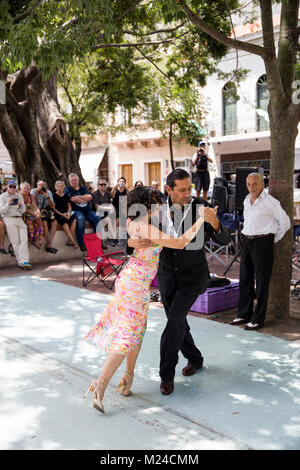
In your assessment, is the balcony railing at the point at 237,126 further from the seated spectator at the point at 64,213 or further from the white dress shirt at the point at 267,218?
the white dress shirt at the point at 267,218

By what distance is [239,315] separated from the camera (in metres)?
6.11

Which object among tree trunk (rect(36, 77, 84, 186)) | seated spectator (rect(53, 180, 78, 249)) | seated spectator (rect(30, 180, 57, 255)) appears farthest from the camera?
tree trunk (rect(36, 77, 84, 186))

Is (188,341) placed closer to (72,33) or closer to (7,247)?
(72,33)

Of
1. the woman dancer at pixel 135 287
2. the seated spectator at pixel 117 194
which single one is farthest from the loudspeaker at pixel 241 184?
the woman dancer at pixel 135 287

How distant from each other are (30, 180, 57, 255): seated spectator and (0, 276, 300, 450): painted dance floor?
561cm

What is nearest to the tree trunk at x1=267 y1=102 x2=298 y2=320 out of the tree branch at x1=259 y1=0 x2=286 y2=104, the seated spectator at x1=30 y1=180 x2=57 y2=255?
the tree branch at x1=259 y1=0 x2=286 y2=104

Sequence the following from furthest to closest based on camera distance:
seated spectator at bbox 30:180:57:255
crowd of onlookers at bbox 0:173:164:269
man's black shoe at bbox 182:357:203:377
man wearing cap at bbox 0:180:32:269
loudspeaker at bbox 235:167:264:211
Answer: seated spectator at bbox 30:180:57:255
crowd of onlookers at bbox 0:173:164:269
man wearing cap at bbox 0:180:32:269
loudspeaker at bbox 235:167:264:211
man's black shoe at bbox 182:357:203:377

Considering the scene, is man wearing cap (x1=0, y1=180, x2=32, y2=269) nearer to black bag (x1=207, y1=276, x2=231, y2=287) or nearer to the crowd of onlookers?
the crowd of onlookers

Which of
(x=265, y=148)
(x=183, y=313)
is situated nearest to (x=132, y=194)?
(x=183, y=313)

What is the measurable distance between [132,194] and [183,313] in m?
1.05

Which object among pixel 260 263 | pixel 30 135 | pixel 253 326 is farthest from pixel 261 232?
pixel 30 135

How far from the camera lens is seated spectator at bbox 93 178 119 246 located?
500 inches

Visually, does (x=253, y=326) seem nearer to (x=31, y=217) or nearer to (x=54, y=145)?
(x=31, y=217)

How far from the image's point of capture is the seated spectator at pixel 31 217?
1095cm
